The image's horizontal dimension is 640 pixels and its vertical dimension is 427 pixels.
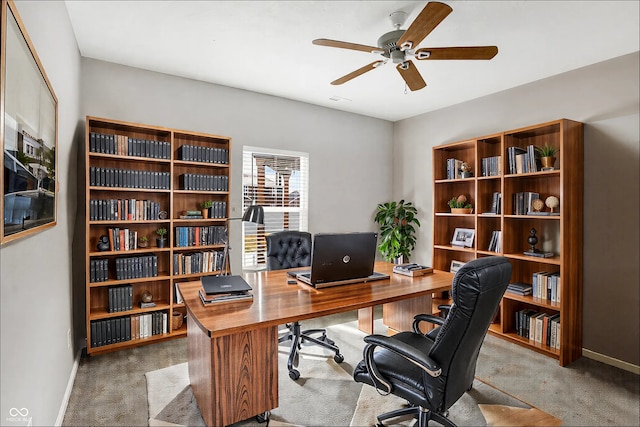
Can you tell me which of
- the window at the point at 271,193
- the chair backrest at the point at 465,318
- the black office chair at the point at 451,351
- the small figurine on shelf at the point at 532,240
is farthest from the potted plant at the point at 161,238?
the small figurine on shelf at the point at 532,240

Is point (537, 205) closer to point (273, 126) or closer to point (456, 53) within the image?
point (456, 53)

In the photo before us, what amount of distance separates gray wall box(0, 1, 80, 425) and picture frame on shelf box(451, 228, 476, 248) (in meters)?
3.91

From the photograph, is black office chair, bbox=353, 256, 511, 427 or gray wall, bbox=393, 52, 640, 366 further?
gray wall, bbox=393, 52, 640, 366

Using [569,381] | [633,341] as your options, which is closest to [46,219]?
[569,381]

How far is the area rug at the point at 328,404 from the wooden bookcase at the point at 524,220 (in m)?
1.09

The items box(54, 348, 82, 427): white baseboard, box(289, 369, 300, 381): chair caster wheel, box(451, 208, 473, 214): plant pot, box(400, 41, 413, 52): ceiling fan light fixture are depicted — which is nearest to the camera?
box(54, 348, 82, 427): white baseboard

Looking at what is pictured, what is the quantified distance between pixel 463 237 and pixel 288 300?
9.39 feet

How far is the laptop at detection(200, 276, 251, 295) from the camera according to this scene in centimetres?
203

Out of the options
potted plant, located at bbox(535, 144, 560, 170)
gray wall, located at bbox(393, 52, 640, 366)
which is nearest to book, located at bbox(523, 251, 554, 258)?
gray wall, located at bbox(393, 52, 640, 366)

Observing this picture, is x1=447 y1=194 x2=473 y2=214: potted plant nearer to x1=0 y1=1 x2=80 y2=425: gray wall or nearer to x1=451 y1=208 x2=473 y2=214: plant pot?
x1=451 y1=208 x2=473 y2=214: plant pot

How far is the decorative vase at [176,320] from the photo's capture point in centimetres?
340

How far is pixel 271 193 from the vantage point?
171 inches

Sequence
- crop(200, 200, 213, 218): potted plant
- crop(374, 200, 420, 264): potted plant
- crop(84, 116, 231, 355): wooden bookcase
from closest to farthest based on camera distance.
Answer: crop(84, 116, 231, 355): wooden bookcase
crop(200, 200, 213, 218): potted plant
crop(374, 200, 420, 264): potted plant

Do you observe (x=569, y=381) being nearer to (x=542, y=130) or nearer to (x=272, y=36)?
(x=542, y=130)
